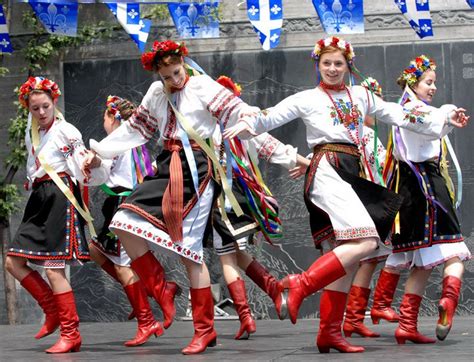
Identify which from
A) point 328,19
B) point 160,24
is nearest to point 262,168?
point 160,24

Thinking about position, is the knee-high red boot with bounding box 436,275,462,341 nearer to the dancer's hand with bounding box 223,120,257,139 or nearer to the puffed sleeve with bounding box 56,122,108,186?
the dancer's hand with bounding box 223,120,257,139

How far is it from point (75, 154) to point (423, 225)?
203 centimetres

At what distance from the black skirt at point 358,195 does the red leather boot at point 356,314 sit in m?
1.25

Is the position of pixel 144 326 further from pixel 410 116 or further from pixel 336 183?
pixel 410 116

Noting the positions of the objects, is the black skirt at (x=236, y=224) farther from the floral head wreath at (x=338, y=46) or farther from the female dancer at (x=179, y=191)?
the floral head wreath at (x=338, y=46)

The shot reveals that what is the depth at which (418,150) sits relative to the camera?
7234 mm

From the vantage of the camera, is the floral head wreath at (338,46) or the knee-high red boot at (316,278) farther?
the floral head wreath at (338,46)

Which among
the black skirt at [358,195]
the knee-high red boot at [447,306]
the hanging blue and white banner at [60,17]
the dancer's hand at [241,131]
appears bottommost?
the knee-high red boot at [447,306]

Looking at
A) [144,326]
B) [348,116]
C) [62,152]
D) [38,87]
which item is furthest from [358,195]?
[38,87]

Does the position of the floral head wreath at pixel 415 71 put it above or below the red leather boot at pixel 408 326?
above

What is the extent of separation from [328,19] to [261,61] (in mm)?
2309

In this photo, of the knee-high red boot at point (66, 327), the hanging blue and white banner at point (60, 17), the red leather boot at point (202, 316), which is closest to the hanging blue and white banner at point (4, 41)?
the hanging blue and white banner at point (60, 17)

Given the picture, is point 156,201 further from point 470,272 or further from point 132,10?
point 470,272

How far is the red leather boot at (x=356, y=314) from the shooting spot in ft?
24.9
